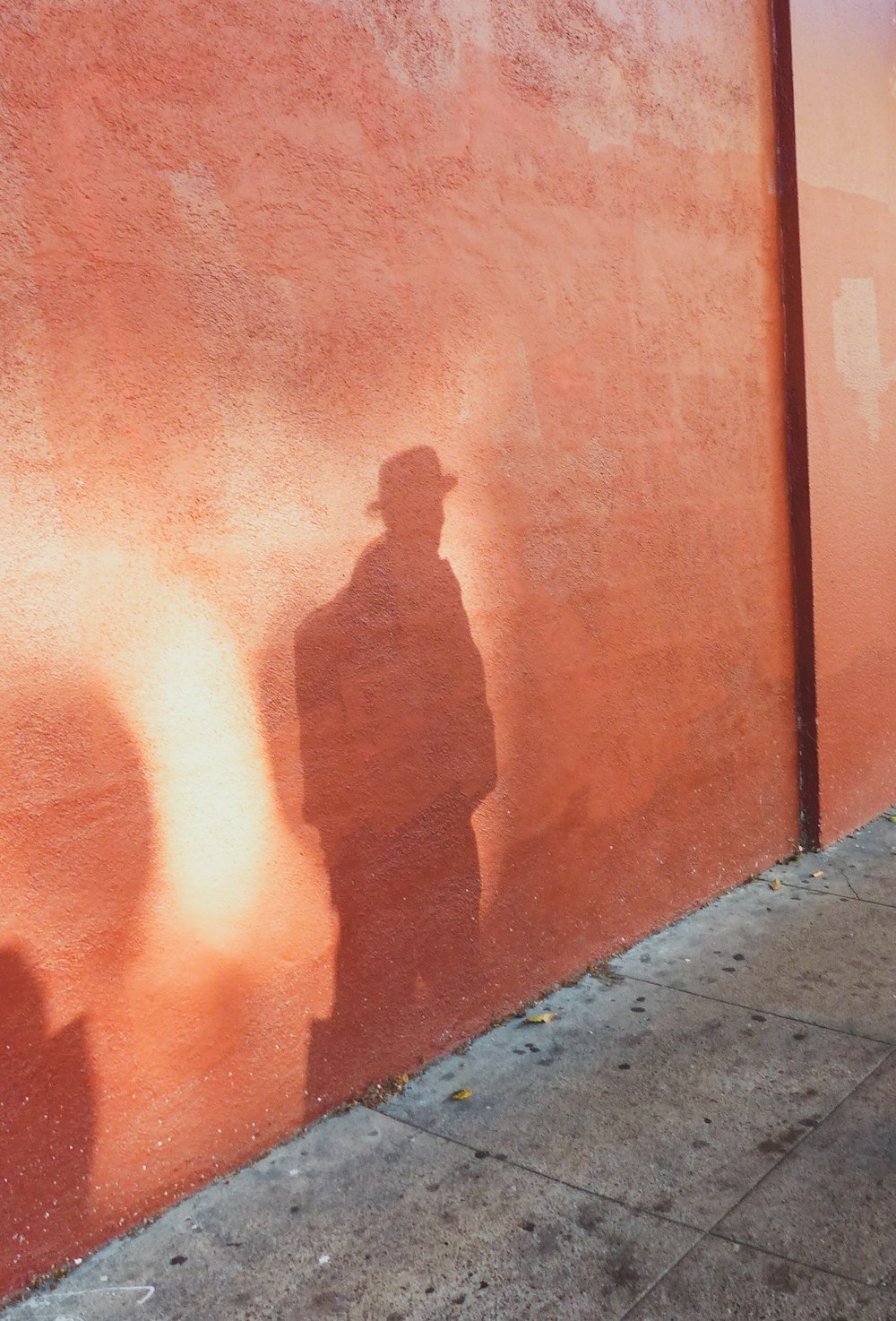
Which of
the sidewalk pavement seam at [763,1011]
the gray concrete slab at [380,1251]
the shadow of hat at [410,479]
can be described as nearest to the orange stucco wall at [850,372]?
the sidewalk pavement seam at [763,1011]

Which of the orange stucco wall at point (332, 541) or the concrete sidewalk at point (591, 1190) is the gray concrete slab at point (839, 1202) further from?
the orange stucco wall at point (332, 541)

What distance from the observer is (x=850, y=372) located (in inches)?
263

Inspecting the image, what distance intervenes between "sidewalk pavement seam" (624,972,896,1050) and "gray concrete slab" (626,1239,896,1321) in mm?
1429

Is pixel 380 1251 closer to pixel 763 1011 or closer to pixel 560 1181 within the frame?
pixel 560 1181

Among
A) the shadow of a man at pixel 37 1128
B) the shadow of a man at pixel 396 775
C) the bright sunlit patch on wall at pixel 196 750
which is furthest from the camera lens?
the shadow of a man at pixel 396 775

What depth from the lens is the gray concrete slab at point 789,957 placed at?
4.74 meters

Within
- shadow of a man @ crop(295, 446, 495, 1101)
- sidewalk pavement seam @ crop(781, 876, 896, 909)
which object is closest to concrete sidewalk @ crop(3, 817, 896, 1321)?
shadow of a man @ crop(295, 446, 495, 1101)

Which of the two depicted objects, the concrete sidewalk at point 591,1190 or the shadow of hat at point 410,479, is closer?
the concrete sidewalk at point 591,1190

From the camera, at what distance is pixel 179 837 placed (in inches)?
143

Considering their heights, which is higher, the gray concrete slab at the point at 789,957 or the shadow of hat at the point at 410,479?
the shadow of hat at the point at 410,479

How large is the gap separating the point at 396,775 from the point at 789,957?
2176mm

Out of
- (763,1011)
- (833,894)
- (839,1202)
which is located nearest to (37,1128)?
(839,1202)

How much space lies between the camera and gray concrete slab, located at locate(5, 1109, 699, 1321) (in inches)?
123

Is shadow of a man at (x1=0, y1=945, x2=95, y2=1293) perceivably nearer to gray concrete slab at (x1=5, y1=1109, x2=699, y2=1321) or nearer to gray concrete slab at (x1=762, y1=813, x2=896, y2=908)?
gray concrete slab at (x1=5, y1=1109, x2=699, y2=1321)
